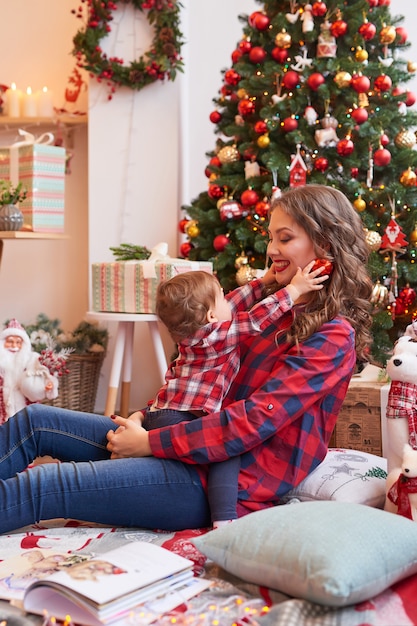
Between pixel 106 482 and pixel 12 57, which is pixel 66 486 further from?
pixel 12 57

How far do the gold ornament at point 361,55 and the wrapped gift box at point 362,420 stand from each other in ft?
4.46

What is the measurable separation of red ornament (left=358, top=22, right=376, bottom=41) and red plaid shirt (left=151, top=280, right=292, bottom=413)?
1.75m

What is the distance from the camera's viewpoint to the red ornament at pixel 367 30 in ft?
10.5

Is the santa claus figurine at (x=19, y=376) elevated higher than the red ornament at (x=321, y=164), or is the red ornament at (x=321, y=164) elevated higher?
the red ornament at (x=321, y=164)

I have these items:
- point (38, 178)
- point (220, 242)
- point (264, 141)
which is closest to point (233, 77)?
point (264, 141)

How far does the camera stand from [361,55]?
3.21m

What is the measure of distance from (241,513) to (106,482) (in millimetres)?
302

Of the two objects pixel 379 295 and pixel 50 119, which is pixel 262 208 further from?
pixel 50 119

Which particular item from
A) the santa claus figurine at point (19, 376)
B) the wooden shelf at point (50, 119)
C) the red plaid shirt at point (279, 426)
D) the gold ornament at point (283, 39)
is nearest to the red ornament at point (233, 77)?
the gold ornament at point (283, 39)

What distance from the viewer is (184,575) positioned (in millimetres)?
1469

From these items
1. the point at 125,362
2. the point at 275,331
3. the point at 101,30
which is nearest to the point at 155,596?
the point at 275,331

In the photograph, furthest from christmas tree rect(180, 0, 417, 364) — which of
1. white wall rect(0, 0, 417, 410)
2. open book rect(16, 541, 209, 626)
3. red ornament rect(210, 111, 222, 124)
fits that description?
open book rect(16, 541, 209, 626)

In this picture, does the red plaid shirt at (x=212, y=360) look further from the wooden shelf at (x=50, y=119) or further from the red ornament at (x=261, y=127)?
the wooden shelf at (x=50, y=119)

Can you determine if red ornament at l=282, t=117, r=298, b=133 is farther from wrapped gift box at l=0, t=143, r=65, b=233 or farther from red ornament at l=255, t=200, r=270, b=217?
wrapped gift box at l=0, t=143, r=65, b=233
